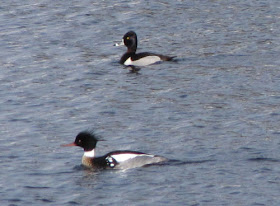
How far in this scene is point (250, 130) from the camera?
21906 millimetres

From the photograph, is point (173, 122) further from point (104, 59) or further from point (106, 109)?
point (104, 59)

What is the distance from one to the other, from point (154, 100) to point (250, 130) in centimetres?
382

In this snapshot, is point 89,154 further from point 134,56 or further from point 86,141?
point 134,56

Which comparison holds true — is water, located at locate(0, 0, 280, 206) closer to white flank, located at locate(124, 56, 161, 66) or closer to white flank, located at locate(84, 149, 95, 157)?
white flank, located at locate(124, 56, 161, 66)

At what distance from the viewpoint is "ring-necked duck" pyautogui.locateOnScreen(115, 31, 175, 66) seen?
95.9 ft

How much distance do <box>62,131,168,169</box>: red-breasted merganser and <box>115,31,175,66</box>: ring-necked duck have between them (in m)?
8.89

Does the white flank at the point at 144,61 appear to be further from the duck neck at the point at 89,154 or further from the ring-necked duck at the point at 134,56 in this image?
the duck neck at the point at 89,154

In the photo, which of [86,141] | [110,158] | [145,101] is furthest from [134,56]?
[110,158]

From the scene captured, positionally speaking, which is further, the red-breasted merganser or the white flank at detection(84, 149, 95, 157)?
the white flank at detection(84, 149, 95, 157)

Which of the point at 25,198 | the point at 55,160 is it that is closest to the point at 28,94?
the point at 55,160

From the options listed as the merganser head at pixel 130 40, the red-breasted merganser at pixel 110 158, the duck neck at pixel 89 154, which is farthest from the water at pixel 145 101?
the merganser head at pixel 130 40

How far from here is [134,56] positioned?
3017 centimetres

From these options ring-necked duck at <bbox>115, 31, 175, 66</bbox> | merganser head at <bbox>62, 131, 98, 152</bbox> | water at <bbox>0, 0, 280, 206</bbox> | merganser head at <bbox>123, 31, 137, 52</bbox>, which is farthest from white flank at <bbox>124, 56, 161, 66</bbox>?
merganser head at <bbox>62, 131, 98, 152</bbox>

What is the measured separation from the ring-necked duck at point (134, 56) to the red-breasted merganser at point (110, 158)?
8.89 meters
